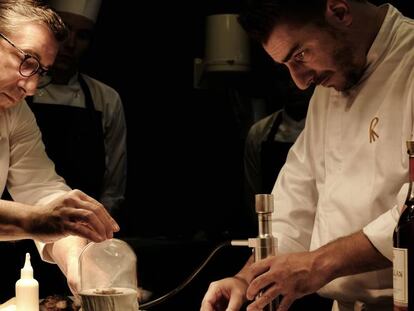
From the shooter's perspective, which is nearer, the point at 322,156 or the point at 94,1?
the point at 322,156


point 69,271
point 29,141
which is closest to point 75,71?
point 29,141

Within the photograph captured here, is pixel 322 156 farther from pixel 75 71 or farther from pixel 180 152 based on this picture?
pixel 75 71

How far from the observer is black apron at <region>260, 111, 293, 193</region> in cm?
346

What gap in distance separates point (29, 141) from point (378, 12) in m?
1.32

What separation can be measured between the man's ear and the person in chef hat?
1.64 meters

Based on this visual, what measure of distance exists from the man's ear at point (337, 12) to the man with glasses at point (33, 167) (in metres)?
0.87

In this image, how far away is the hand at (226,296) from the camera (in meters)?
1.75

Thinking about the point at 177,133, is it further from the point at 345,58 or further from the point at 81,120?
the point at 345,58

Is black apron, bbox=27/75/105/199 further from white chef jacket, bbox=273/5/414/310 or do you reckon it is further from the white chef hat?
white chef jacket, bbox=273/5/414/310

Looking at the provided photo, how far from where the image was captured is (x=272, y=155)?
11.5 ft

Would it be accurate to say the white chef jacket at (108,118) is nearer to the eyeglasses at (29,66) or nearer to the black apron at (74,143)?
the black apron at (74,143)

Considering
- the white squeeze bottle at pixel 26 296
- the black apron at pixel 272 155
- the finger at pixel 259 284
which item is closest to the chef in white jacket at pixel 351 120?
the finger at pixel 259 284

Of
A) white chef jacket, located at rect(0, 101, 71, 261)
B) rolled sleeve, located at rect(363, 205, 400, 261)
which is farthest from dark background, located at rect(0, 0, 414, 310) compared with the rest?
rolled sleeve, located at rect(363, 205, 400, 261)

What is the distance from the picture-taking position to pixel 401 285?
4.27ft
